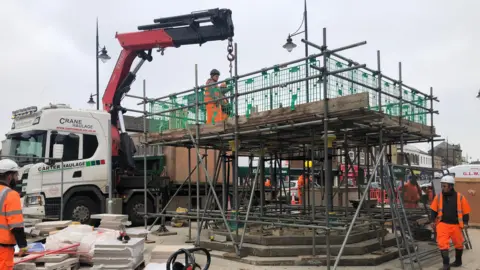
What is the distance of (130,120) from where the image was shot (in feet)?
67.1

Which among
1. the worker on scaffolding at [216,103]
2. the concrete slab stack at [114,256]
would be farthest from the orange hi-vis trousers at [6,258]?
the worker on scaffolding at [216,103]

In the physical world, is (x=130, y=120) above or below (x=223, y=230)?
above

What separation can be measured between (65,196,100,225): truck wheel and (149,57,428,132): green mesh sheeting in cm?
410

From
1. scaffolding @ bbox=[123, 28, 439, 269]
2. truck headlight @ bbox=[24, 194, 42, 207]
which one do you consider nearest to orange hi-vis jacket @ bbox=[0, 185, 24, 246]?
scaffolding @ bbox=[123, 28, 439, 269]

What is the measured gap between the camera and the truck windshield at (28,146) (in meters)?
12.2

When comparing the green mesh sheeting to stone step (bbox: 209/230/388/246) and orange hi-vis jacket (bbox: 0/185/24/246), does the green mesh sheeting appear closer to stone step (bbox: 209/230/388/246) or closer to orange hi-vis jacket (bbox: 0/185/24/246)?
stone step (bbox: 209/230/388/246)

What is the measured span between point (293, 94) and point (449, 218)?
12.2 ft

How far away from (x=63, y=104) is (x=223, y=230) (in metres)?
6.27

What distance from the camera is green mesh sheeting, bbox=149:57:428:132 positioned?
836cm

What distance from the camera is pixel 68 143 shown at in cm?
1270

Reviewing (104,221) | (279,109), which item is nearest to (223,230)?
(104,221)

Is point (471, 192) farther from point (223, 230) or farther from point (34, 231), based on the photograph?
point (34, 231)

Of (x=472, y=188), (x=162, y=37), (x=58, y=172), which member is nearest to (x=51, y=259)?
(x=58, y=172)

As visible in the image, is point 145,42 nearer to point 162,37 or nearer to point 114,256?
point 162,37
